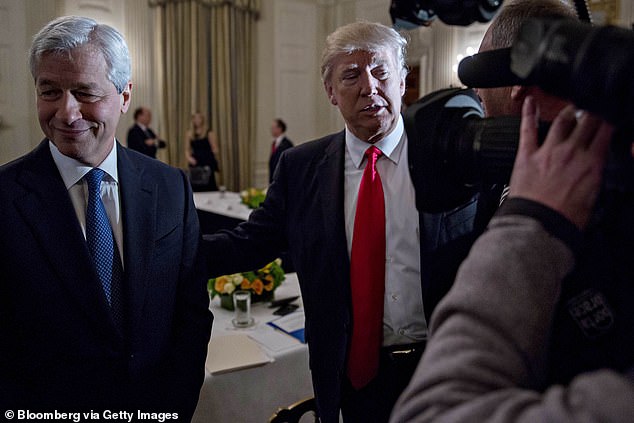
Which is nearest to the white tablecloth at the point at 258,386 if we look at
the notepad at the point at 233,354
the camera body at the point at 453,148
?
the notepad at the point at 233,354

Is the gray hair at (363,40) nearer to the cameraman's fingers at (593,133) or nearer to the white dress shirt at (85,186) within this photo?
the white dress shirt at (85,186)

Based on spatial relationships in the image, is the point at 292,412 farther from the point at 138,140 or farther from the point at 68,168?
the point at 138,140

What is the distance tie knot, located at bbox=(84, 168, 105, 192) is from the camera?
50.3 inches

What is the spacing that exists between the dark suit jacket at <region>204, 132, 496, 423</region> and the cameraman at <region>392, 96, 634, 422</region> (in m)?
0.78

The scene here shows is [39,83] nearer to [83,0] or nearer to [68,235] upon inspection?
[68,235]

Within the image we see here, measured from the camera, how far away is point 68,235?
4.00 ft

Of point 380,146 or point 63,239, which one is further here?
point 380,146

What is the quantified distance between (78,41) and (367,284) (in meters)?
0.87

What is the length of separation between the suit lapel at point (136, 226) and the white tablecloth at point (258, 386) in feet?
1.58

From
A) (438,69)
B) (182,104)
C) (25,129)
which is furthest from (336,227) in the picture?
(182,104)

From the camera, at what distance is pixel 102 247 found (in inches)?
49.9

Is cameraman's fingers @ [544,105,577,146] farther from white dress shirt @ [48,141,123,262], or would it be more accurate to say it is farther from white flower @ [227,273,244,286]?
white flower @ [227,273,244,286]

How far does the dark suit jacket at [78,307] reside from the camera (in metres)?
1.18

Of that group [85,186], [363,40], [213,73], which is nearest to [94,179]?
[85,186]
